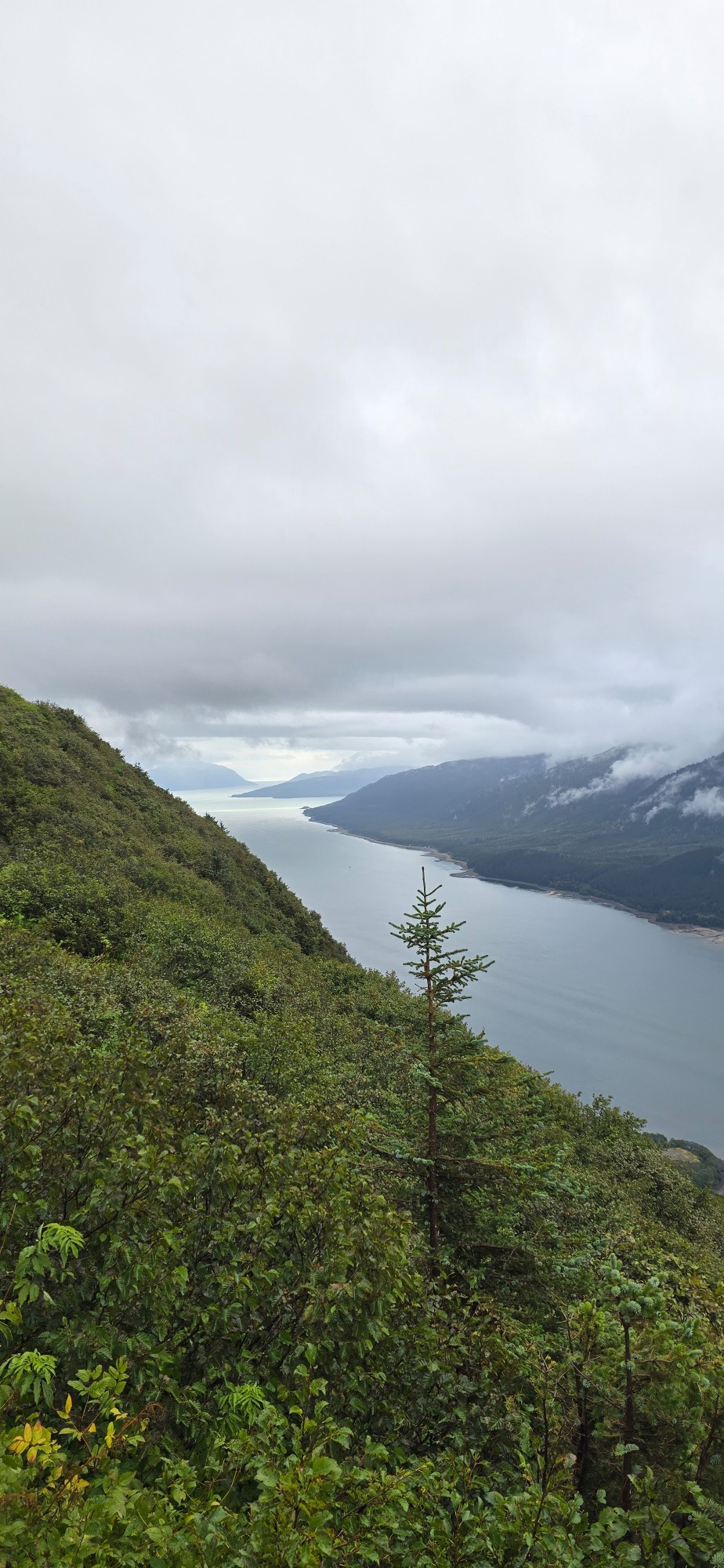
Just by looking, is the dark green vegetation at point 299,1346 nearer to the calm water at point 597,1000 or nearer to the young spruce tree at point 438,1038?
the young spruce tree at point 438,1038

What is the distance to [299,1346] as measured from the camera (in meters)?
5.60

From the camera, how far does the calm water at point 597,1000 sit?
303 feet

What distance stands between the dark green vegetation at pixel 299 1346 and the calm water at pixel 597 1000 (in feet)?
297

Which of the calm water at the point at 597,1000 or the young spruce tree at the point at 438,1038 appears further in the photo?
the calm water at the point at 597,1000

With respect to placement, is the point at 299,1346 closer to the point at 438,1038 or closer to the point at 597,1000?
the point at 438,1038

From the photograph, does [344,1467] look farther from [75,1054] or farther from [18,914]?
[18,914]

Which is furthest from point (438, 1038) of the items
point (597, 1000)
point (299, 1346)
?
point (597, 1000)

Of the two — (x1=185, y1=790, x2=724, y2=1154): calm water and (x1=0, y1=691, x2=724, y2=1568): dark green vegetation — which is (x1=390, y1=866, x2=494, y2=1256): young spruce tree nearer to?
(x1=0, y1=691, x2=724, y2=1568): dark green vegetation

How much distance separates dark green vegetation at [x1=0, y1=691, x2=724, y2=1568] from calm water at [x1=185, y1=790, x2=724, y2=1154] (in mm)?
90418

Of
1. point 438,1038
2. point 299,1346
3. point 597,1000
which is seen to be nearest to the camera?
point 299,1346

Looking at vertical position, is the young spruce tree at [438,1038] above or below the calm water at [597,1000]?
above

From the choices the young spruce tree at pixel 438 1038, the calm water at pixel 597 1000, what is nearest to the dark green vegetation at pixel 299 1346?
the young spruce tree at pixel 438 1038

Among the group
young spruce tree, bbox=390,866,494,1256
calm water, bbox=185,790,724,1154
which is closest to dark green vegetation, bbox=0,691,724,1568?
young spruce tree, bbox=390,866,494,1256

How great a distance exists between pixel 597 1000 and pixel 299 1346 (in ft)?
450
